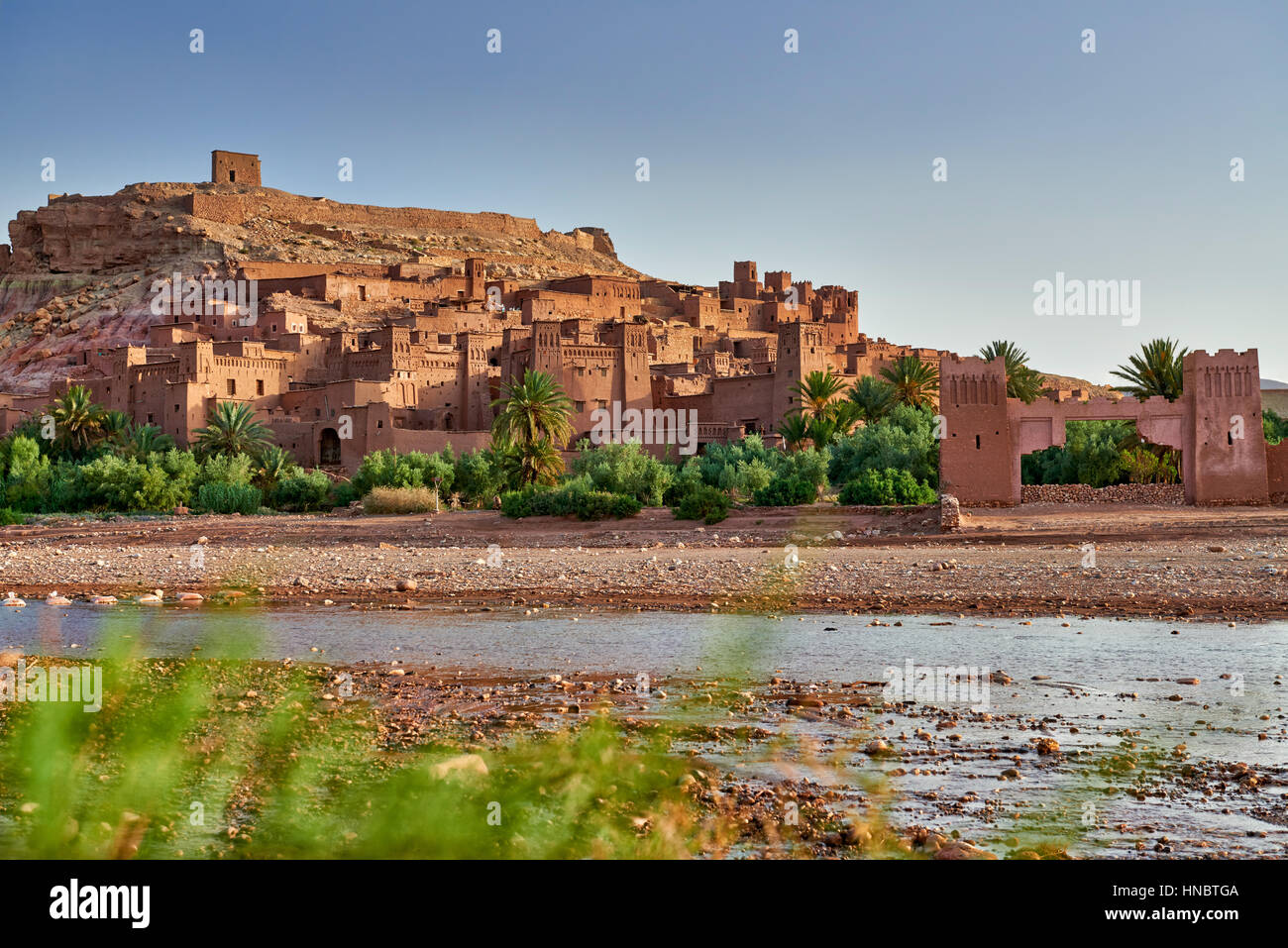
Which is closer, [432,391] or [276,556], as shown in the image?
[276,556]

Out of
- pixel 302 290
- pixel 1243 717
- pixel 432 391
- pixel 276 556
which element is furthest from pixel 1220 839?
pixel 302 290

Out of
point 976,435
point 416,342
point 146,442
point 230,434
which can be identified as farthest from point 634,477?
point 416,342

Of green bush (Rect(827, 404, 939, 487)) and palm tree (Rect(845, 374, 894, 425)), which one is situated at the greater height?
palm tree (Rect(845, 374, 894, 425))

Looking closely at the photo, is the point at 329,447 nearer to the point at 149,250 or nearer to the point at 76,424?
the point at 76,424

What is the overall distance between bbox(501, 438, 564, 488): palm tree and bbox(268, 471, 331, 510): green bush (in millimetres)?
5905

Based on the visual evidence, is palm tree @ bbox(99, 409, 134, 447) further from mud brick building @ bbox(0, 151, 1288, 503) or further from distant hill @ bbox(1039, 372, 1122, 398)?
distant hill @ bbox(1039, 372, 1122, 398)

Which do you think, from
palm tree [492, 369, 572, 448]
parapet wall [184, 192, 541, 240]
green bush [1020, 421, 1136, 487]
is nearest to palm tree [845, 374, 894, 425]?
green bush [1020, 421, 1136, 487]

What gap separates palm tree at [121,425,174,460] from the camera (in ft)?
131

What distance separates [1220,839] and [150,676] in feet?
24.3

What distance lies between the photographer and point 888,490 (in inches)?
1043

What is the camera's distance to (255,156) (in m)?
82.7

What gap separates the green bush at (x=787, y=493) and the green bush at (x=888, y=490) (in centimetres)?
95
